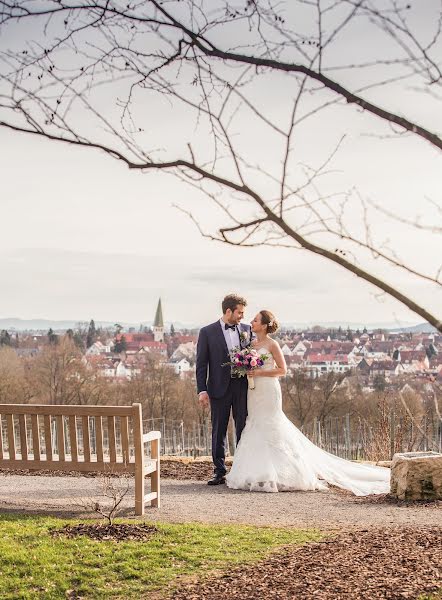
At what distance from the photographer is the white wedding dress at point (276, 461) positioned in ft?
29.7

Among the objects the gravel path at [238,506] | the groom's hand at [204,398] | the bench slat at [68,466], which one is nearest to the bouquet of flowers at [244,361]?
the groom's hand at [204,398]

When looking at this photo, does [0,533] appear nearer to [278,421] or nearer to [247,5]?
[278,421]

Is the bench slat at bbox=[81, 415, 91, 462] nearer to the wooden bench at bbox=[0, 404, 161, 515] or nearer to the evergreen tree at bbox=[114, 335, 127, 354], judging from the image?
the wooden bench at bbox=[0, 404, 161, 515]

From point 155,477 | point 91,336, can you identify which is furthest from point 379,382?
point 91,336

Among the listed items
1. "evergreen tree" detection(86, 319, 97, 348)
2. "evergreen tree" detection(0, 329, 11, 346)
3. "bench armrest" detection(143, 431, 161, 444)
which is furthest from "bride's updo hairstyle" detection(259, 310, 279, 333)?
"evergreen tree" detection(86, 319, 97, 348)

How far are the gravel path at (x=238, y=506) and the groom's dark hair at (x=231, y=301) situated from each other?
1800mm

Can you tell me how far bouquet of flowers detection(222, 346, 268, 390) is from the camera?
361 inches

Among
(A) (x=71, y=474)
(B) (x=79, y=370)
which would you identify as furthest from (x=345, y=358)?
(A) (x=71, y=474)

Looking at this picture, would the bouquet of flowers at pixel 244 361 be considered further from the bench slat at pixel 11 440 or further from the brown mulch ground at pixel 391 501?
the bench slat at pixel 11 440

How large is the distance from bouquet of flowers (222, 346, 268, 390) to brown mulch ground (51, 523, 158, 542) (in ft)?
8.98

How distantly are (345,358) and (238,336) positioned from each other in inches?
4608

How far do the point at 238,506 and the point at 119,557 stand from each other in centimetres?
229

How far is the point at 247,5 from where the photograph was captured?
3871mm

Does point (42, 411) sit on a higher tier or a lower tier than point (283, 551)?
higher
